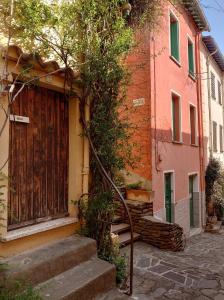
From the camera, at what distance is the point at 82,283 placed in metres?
3.54

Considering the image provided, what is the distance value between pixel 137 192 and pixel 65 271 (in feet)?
14.6

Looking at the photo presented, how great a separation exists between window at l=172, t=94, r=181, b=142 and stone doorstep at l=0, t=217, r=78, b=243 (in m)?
6.72

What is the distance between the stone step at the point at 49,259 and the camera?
3350 mm

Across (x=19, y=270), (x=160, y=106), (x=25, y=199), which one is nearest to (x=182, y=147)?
(x=160, y=106)

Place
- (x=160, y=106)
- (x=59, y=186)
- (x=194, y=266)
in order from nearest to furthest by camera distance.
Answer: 1. (x=59, y=186)
2. (x=194, y=266)
3. (x=160, y=106)

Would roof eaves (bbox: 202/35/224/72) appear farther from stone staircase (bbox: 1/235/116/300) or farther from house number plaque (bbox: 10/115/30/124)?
stone staircase (bbox: 1/235/116/300)

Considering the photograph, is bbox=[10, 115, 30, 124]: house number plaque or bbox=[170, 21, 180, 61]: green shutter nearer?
bbox=[10, 115, 30, 124]: house number plaque

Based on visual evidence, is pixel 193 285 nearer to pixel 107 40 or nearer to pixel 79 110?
pixel 79 110

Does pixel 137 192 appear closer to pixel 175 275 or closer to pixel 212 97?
pixel 175 275

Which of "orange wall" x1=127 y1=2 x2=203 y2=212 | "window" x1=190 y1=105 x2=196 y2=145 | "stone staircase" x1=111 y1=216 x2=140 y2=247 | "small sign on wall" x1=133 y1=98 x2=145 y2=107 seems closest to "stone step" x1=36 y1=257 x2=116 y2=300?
"stone staircase" x1=111 y1=216 x2=140 y2=247

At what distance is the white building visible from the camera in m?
13.8

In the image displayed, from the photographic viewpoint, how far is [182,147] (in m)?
10.5

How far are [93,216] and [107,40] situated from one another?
109 inches

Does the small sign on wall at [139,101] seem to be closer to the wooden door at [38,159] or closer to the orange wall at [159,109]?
the orange wall at [159,109]
